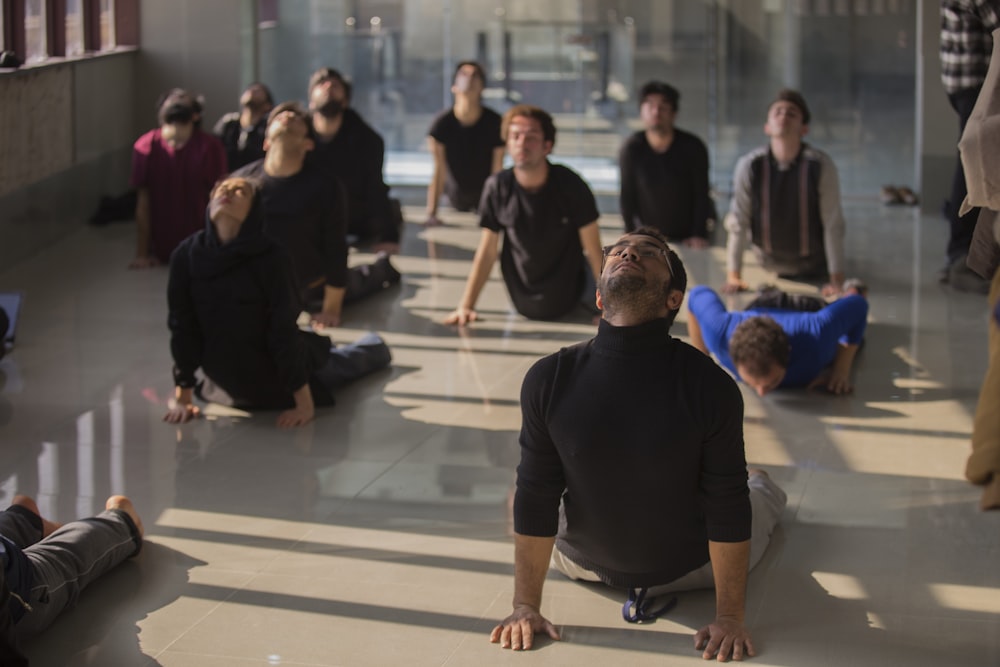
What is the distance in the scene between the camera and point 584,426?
3652 millimetres

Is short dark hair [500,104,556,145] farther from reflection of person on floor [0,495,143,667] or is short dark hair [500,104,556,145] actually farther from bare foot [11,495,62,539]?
bare foot [11,495,62,539]

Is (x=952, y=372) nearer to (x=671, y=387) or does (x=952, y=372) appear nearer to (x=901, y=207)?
(x=671, y=387)

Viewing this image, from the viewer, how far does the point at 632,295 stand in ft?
12.0

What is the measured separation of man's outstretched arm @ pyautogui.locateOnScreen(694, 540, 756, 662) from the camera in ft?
12.1

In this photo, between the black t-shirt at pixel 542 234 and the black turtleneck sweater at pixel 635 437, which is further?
the black t-shirt at pixel 542 234

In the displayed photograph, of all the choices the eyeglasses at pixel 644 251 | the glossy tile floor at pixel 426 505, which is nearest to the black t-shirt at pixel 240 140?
the glossy tile floor at pixel 426 505

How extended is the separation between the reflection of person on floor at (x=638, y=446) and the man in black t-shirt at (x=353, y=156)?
5.59 m

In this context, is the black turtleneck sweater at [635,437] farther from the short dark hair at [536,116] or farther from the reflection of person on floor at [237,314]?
the short dark hair at [536,116]

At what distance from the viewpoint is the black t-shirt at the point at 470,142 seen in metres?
10.6

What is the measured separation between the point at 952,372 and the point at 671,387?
11.2ft

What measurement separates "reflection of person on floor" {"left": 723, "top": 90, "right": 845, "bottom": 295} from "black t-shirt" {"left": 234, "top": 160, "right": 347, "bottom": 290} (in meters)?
2.23

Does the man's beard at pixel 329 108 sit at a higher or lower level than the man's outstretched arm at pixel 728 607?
higher

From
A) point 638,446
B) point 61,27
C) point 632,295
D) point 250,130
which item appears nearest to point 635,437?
point 638,446

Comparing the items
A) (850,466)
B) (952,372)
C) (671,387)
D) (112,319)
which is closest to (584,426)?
(671,387)
